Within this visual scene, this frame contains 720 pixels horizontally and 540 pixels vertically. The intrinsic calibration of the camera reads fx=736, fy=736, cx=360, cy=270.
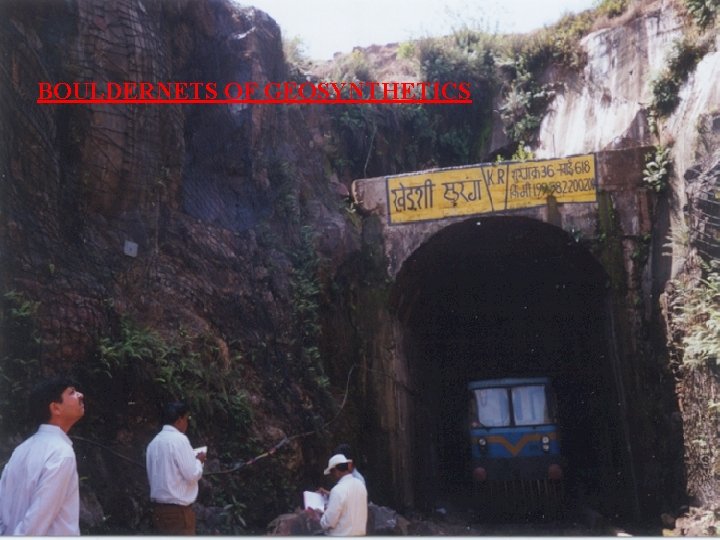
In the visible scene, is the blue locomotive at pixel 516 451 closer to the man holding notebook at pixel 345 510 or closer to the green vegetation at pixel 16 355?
the man holding notebook at pixel 345 510

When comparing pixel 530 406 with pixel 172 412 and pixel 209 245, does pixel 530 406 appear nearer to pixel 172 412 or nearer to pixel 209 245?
pixel 209 245

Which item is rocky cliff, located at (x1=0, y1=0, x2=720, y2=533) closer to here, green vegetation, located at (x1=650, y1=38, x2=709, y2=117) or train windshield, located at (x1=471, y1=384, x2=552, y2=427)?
green vegetation, located at (x1=650, y1=38, x2=709, y2=117)

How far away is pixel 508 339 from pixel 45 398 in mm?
15353

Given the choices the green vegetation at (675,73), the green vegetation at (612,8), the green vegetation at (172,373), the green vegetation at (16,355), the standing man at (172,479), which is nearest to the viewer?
the standing man at (172,479)

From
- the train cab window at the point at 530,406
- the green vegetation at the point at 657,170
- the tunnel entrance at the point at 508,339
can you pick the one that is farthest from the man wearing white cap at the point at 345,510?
the green vegetation at the point at 657,170

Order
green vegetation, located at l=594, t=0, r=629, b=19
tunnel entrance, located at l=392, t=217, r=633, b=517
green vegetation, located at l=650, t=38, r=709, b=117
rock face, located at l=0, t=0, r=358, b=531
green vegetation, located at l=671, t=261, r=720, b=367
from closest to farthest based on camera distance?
1. rock face, located at l=0, t=0, r=358, b=531
2. green vegetation, located at l=671, t=261, r=720, b=367
3. green vegetation, located at l=650, t=38, r=709, b=117
4. tunnel entrance, located at l=392, t=217, r=633, b=517
5. green vegetation, located at l=594, t=0, r=629, b=19

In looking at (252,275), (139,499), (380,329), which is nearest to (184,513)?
(139,499)

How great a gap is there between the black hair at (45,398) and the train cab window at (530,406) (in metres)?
10.3

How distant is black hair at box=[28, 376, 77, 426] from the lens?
3.61 m

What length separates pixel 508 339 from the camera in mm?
18031

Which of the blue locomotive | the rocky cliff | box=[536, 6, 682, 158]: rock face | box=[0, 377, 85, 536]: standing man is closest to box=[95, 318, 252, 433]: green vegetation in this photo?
the rocky cliff

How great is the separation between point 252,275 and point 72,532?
6791 millimetres

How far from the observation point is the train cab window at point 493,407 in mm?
12875

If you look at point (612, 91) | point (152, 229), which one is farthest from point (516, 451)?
point (612, 91)
